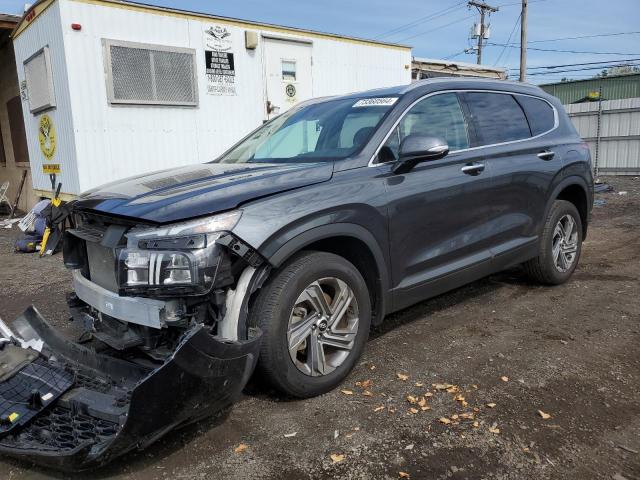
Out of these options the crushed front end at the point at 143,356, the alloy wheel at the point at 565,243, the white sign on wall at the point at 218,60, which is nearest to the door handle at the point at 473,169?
the alloy wheel at the point at 565,243

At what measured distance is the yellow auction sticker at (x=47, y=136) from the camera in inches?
354

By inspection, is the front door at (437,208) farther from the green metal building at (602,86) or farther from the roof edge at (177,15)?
the green metal building at (602,86)

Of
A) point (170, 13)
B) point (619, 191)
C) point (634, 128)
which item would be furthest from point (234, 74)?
point (634, 128)

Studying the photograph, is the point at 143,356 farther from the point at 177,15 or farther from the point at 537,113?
the point at 177,15

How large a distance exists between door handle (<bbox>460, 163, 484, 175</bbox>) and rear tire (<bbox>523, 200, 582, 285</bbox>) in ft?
4.00

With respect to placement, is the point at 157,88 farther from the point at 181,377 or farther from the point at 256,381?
the point at 181,377

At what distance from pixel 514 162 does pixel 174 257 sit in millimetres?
3038

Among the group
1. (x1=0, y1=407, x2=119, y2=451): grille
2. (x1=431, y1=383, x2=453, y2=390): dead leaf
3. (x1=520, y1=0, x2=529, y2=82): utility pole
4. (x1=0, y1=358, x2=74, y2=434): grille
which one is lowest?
(x1=431, y1=383, x2=453, y2=390): dead leaf

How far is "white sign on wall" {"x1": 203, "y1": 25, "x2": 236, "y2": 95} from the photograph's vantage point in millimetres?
9047

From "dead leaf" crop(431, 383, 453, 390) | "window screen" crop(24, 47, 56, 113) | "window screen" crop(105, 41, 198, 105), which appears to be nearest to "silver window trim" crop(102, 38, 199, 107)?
"window screen" crop(105, 41, 198, 105)

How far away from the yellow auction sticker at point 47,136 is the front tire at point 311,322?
751 centimetres

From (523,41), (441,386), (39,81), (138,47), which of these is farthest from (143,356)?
(523,41)

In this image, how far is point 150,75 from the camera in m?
8.54

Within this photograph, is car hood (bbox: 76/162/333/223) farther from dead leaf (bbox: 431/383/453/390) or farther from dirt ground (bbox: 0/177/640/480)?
dead leaf (bbox: 431/383/453/390)
